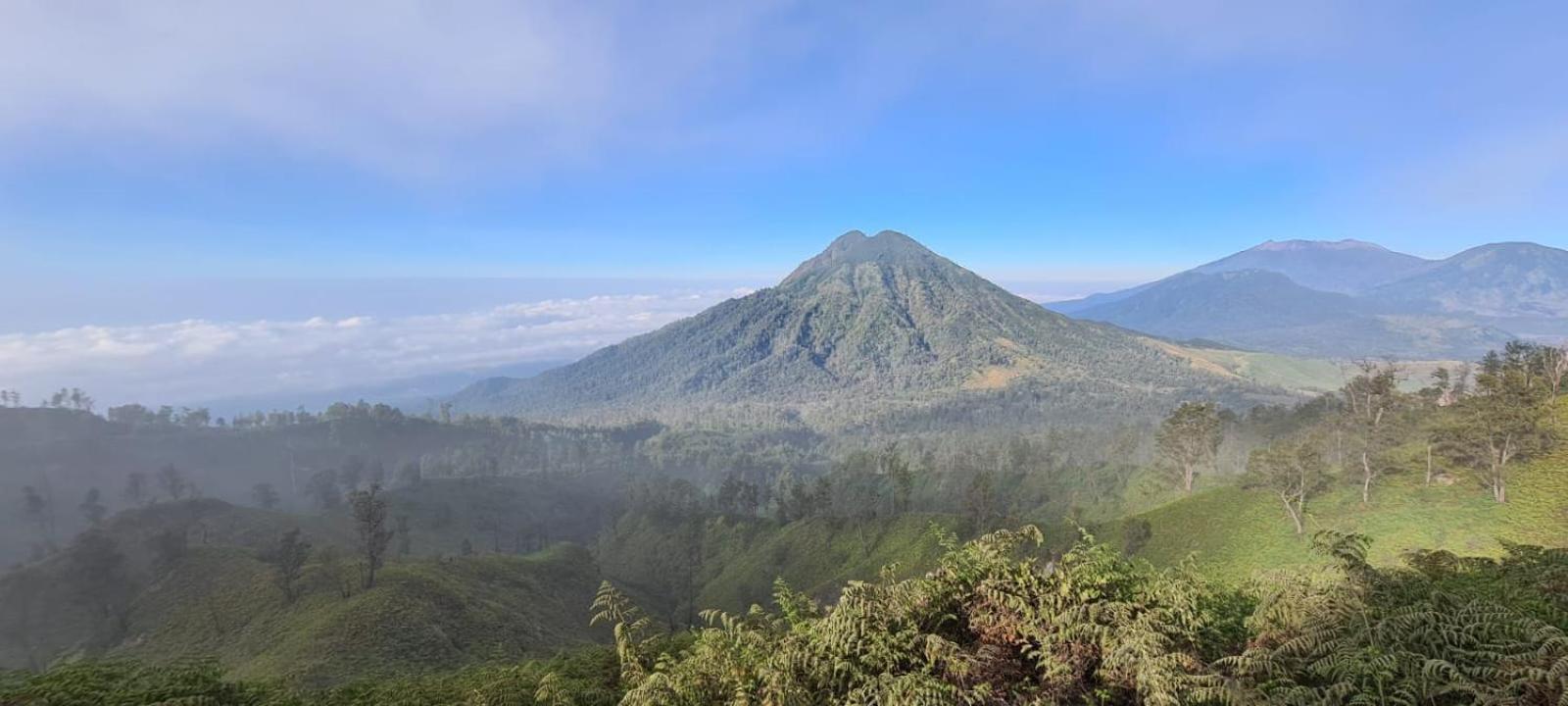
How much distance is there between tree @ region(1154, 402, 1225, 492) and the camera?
76.4 metres

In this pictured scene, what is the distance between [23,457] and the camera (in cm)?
13600

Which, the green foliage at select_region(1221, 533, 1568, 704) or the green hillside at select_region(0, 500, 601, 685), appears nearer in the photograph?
the green foliage at select_region(1221, 533, 1568, 704)

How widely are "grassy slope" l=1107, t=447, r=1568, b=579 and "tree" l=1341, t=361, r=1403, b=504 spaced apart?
1818mm

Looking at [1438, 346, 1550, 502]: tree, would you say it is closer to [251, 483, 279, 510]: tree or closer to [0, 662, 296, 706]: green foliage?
[0, 662, 296, 706]: green foliage

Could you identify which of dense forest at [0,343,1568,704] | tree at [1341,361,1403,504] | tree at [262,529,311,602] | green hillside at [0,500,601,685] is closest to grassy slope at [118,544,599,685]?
green hillside at [0,500,601,685]

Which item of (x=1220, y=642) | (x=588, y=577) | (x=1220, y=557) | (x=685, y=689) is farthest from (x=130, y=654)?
(x=1220, y=557)

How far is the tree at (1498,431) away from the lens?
4103 centimetres

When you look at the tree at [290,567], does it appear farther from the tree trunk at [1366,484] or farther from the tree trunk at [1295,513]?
the tree trunk at [1366,484]

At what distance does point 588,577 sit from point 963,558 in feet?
288

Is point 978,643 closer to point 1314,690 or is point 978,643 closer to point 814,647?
point 814,647

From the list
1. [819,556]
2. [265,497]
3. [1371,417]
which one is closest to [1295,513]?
[1371,417]

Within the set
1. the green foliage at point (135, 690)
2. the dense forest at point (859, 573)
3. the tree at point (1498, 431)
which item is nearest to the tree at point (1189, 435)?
the dense forest at point (859, 573)

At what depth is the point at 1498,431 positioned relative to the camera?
4156cm

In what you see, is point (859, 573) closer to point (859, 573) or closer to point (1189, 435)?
point (859, 573)
